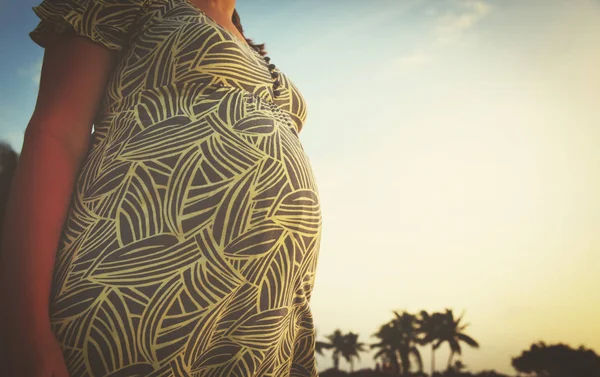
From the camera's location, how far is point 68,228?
79 centimetres

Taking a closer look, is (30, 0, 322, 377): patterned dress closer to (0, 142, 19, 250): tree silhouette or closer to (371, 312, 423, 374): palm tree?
(0, 142, 19, 250): tree silhouette

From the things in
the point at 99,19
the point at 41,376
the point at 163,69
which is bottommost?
the point at 41,376

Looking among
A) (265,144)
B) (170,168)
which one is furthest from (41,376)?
(265,144)

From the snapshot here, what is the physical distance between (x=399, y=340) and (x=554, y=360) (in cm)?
2150

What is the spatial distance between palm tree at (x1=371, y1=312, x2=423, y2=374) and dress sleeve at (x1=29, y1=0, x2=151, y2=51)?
162ft

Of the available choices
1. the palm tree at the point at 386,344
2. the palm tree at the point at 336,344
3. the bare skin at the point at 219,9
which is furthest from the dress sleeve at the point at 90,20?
the palm tree at the point at 336,344

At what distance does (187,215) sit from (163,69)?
0.37 m

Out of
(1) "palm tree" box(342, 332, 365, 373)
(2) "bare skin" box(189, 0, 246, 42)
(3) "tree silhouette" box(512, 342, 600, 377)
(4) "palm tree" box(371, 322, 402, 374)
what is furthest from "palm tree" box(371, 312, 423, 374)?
(2) "bare skin" box(189, 0, 246, 42)

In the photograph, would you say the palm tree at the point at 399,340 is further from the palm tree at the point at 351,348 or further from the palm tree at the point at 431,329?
the palm tree at the point at 351,348

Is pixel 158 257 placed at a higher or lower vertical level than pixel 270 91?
lower

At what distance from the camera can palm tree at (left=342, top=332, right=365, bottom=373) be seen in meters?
50.3

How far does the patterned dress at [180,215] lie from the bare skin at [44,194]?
3 cm

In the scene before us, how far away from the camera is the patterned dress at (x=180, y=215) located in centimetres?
71

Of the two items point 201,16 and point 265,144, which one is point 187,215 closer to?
point 265,144
